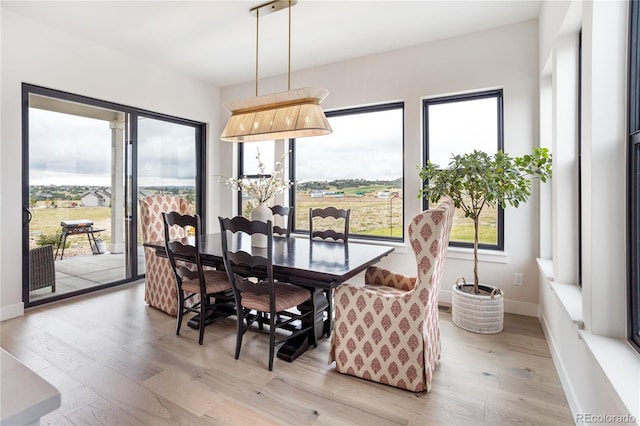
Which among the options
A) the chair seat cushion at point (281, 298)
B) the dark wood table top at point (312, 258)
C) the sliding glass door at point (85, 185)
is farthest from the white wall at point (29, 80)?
the chair seat cushion at point (281, 298)

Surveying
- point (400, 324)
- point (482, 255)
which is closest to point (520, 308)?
point (482, 255)

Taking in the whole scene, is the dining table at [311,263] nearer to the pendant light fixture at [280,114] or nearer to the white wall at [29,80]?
the pendant light fixture at [280,114]

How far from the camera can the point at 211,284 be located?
2895mm

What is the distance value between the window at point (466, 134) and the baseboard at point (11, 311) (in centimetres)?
449

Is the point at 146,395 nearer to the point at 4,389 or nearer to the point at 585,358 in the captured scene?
the point at 4,389

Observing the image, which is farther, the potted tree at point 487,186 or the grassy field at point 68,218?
the grassy field at point 68,218

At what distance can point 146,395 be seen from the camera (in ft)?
6.77

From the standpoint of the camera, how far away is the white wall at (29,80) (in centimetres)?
330

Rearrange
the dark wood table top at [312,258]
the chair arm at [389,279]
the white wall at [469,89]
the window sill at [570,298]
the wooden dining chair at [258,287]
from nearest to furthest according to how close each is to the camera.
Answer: the window sill at [570,298] → the dark wood table top at [312,258] → the wooden dining chair at [258,287] → the chair arm at [389,279] → the white wall at [469,89]

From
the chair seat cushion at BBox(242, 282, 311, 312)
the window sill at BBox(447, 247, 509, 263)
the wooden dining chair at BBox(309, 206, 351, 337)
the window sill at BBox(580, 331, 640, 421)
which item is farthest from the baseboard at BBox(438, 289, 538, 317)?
the chair seat cushion at BBox(242, 282, 311, 312)

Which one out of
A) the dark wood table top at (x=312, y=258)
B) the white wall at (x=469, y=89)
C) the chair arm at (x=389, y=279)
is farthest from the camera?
the white wall at (x=469, y=89)

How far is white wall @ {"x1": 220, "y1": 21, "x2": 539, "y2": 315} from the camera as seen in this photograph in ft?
11.1

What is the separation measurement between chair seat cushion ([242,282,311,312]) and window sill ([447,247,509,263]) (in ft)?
6.47

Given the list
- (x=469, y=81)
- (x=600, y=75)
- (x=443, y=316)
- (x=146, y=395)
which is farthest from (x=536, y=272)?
(x=146, y=395)
